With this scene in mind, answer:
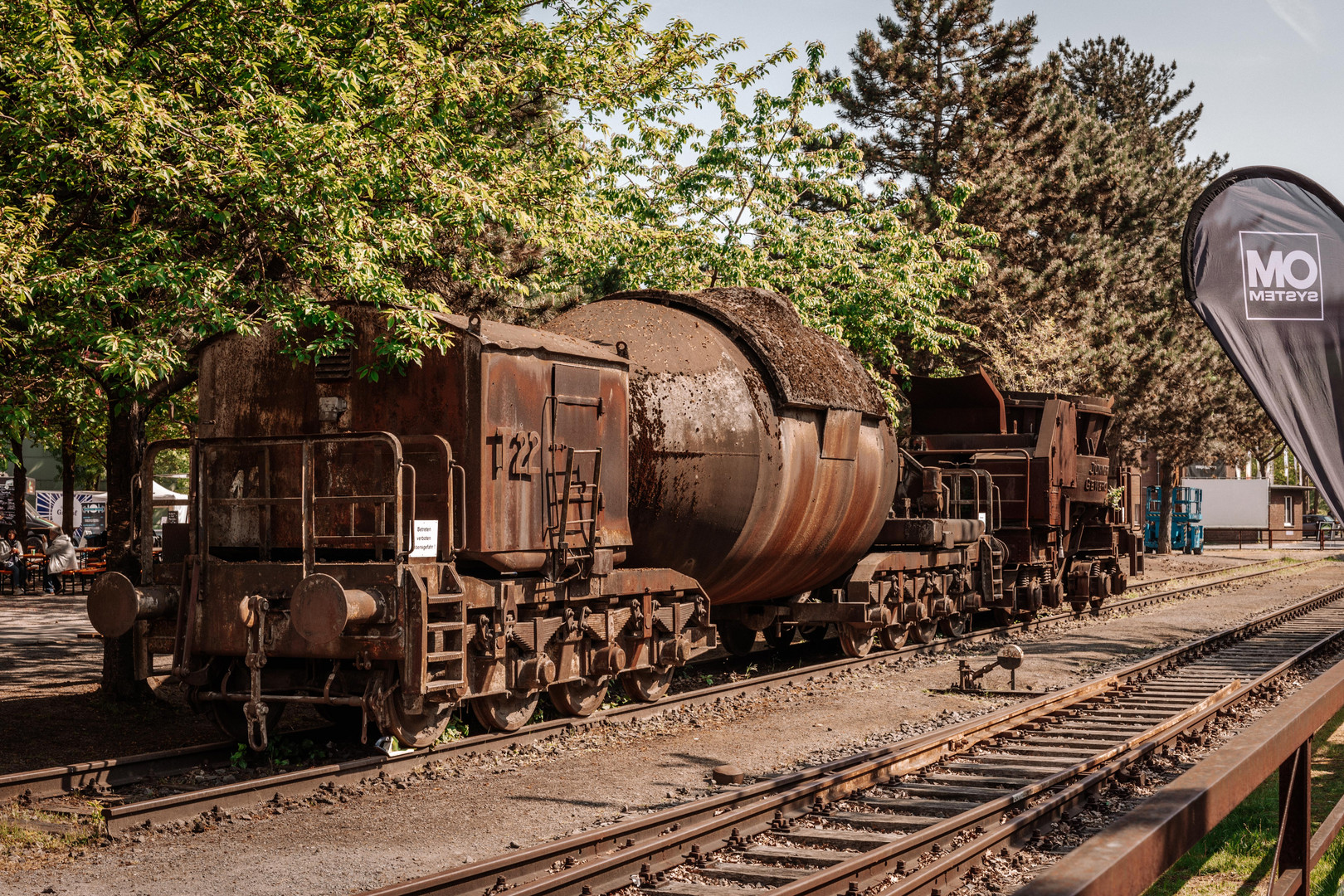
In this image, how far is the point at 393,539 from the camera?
28.4 ft

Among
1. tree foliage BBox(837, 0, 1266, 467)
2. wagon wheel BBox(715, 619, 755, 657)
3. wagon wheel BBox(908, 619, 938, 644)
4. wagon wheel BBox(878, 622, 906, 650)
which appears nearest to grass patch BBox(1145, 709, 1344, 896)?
wagon wheel BBox(878, 622, 906, 650)

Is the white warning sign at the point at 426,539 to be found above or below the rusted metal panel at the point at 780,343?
below

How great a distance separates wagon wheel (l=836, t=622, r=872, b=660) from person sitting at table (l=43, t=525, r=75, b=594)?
17.5 m

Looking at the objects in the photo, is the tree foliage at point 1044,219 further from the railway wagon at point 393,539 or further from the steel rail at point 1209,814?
the steel rail at point 1209,814

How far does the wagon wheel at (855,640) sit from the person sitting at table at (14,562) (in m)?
18.8

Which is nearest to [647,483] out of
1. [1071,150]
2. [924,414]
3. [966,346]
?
[924,414]

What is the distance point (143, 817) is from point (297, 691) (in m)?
2.02

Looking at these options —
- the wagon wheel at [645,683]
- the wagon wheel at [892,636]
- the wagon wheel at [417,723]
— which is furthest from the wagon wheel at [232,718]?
the wagon wheel at [892,636]

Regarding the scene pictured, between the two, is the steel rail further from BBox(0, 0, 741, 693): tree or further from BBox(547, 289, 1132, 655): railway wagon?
BBox(547, 289, 1132, 655): railway wagon

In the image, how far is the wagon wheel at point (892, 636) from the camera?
15.9 metres

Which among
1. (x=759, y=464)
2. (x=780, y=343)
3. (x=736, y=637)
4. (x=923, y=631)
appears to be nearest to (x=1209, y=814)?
(x=759, y=464)

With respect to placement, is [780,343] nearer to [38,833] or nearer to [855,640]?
[855,640]

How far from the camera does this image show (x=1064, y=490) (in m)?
20.6

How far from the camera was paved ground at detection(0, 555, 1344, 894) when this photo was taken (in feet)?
21.4
